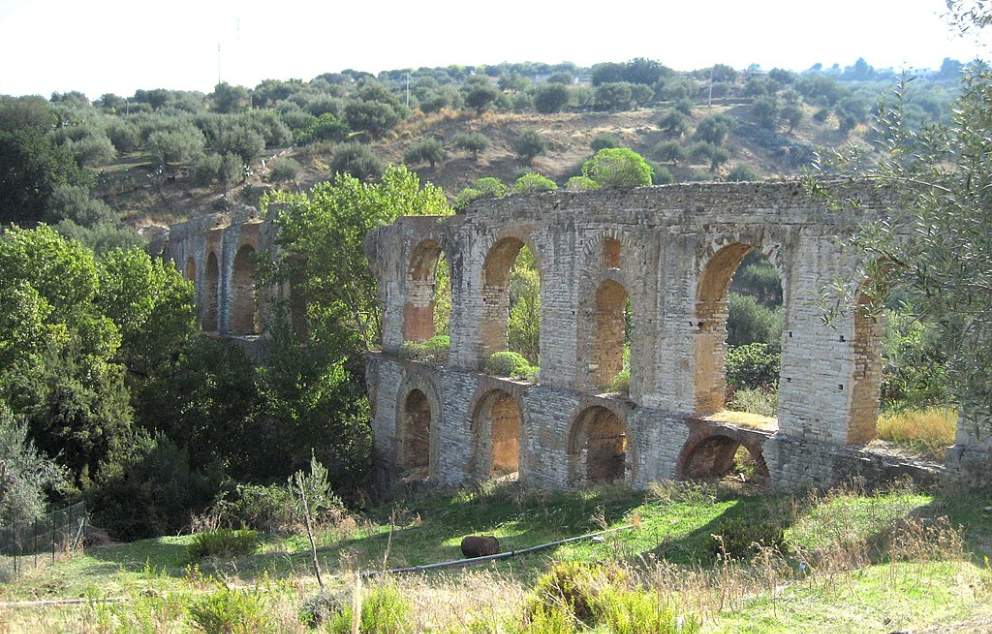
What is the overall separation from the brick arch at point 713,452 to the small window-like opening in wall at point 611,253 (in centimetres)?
351

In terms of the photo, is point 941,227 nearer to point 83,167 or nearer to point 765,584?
point 765,584

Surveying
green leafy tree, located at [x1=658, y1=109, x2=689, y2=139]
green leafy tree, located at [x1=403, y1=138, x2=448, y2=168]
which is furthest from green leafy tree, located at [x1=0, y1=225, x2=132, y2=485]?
green leafy tree, located at [x1=658, y1=109, x2=689, y2=139]

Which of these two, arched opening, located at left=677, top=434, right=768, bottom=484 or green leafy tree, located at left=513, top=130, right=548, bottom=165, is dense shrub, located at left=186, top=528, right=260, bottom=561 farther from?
green leafy tree, located at left=513, top=130, right=548, bottom=165

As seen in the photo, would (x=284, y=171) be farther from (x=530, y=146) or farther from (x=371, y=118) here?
(x=530, y=146)

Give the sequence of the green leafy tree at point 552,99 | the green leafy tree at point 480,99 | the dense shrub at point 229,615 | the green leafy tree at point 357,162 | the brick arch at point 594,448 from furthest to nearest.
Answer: the green leafy tree at point 552,99
the green leafy tree at point 480,99
the green leafy tree at point 357,162
the brick arch at point 594,448
the dense shrub at point 229,615

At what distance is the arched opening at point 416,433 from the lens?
67.6 feet

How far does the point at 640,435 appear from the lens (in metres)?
14.8

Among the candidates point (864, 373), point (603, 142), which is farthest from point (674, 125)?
point (864, 373)

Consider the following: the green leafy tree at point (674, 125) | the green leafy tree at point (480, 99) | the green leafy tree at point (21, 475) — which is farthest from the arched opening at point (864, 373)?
the green leafy tree at point (480, 99)

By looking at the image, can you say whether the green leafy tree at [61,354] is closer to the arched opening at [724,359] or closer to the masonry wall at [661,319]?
the masonry wall at [661,319]

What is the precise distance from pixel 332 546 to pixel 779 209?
27.1ft

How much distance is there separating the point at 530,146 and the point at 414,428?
34.9 meters

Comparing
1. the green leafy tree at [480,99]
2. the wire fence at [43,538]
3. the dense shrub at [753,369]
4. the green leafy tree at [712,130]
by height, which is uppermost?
the green leafy tree at [480,99]

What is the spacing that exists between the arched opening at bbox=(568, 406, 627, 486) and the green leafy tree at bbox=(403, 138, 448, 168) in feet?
121
